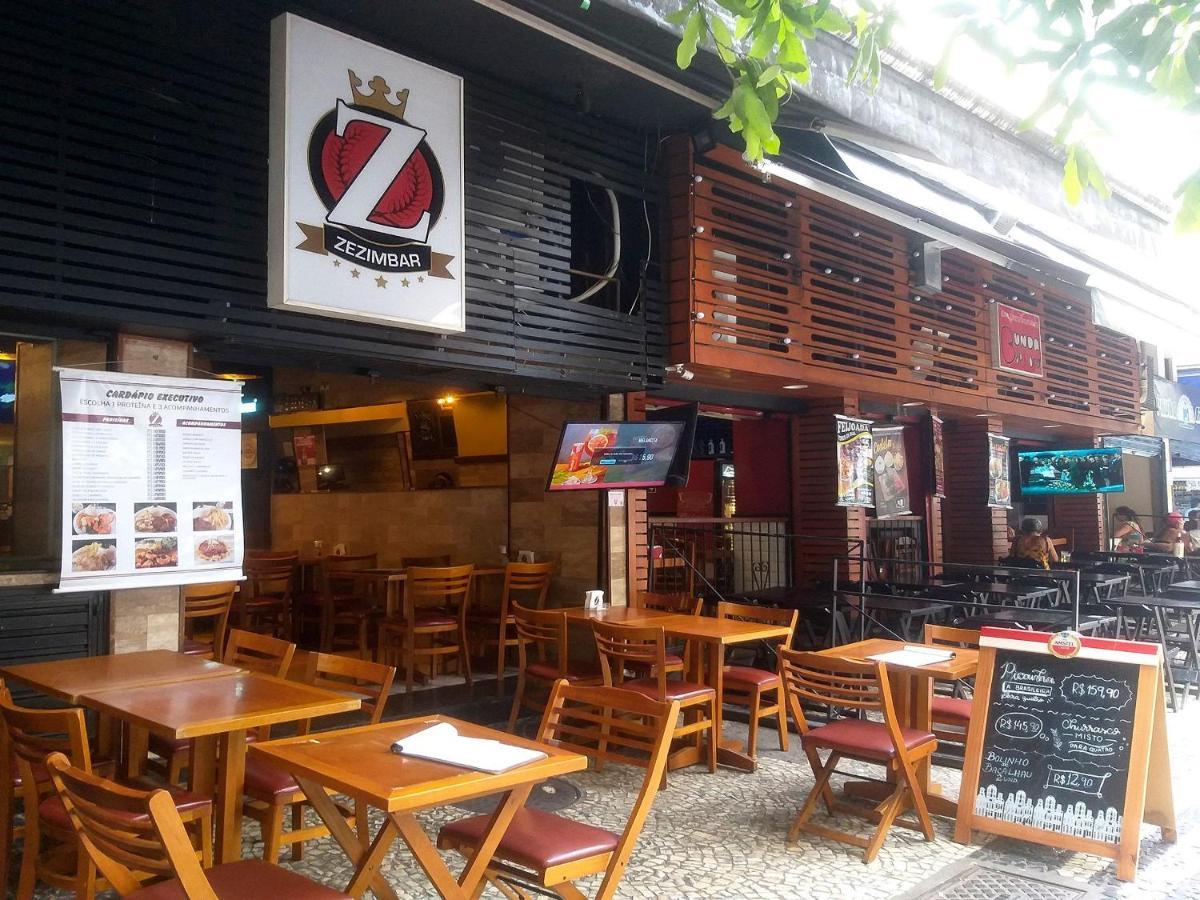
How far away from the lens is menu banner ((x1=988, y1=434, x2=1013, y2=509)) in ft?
36.0

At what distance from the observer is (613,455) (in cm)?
659

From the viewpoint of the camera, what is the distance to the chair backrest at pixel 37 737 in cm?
275

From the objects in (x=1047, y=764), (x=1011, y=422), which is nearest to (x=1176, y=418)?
(x=1011, y=422)

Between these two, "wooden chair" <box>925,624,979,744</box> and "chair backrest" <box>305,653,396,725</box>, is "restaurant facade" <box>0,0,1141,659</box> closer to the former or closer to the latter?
"chair backrest" <box>305,653,396,725</box>

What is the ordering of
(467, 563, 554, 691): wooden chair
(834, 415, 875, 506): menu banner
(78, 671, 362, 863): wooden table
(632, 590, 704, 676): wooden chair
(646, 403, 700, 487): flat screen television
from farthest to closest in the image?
(834, 415, 875, 506): menu banner
(646, 403, 700, 487): flat screen television
(467, 563, 554, 691): wooden chair
(632, 590, 704, 676): wooden chair
(78, 671, 362, 863): wooden table

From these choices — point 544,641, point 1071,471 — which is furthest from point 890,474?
point 1071,471

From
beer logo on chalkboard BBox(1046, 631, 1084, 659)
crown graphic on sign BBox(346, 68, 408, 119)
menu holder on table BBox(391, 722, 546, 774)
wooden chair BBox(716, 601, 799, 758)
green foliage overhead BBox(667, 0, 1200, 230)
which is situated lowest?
wooden chair BBox(716, 601, 799, 758)

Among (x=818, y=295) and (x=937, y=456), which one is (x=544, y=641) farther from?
(x=937, y=456)

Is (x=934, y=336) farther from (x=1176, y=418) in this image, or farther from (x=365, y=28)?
(x=1176, y=418)

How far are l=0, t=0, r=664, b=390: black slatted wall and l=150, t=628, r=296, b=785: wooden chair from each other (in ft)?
4.94

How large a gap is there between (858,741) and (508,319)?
324cm

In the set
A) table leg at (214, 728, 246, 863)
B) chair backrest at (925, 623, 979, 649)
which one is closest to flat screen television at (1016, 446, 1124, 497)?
chair backrest at (925, 623, 979, 649)

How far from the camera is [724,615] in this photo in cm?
595

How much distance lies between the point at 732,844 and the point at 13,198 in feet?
13.9
